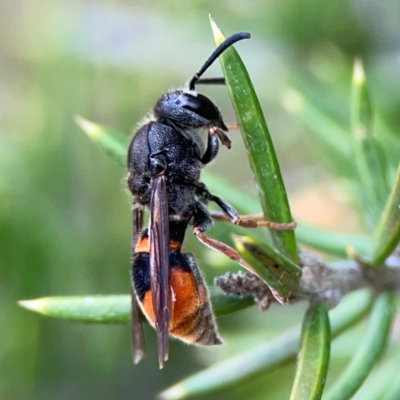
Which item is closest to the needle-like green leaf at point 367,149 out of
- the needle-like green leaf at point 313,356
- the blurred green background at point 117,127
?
the needle-like green leaf at point 313,356

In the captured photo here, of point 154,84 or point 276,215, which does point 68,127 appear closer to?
point 154,84

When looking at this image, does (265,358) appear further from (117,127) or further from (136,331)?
(117,127)

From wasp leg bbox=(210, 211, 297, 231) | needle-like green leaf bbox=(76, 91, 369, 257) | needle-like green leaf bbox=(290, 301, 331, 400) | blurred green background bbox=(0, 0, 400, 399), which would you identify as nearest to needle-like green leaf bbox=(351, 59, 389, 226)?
needle-like green leaf bbox=(76, 91, 369, 257)

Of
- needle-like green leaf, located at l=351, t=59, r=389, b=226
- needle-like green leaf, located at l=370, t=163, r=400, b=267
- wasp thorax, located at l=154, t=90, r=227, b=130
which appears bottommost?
needle-like green leaf, located at l=370, t=163, r=400, b=267

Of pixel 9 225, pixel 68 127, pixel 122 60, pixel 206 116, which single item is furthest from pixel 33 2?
pixel 206 116

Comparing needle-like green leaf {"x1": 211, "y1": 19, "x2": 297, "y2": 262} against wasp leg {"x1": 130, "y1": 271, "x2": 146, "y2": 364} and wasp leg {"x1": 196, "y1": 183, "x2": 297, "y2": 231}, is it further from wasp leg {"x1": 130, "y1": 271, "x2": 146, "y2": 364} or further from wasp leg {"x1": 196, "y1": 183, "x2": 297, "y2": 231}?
wasp leg {"x1": 130, "y1": 271, "x2": 146, "y2": 364}

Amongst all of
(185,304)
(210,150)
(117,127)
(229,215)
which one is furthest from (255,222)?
(117,127)

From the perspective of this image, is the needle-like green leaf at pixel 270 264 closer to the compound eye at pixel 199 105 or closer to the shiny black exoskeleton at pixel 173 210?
the shiny black exoskeleton at pixel 173 210
